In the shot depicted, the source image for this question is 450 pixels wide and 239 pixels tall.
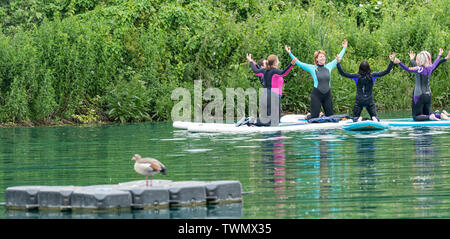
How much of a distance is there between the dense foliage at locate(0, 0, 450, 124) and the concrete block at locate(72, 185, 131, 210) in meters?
15.7

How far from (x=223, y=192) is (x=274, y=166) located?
347 centimetres

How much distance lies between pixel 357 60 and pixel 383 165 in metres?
17.8

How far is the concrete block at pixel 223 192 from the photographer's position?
9672mm

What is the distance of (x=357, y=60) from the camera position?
3022cm

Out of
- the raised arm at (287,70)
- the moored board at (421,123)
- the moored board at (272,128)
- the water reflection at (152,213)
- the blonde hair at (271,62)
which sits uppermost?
the blonde hair at (271,62)

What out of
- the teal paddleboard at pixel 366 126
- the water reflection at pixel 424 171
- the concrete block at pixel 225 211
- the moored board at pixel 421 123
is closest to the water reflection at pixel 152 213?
the concrete block at pixel 225 211

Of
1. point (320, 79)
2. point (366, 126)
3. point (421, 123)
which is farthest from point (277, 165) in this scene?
point (320, 79)

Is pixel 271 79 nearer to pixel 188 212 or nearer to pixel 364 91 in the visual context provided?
pixel 364 91

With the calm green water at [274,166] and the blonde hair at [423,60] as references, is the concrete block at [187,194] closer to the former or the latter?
the calm green water at [274,166]

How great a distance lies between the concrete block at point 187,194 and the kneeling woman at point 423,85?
11.5 metres

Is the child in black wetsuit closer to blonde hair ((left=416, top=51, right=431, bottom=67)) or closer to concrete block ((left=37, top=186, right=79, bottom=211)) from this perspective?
blonde hair ((left=416, top=51, right=431, bottom=67))

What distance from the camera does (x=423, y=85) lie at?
20.3 metres
